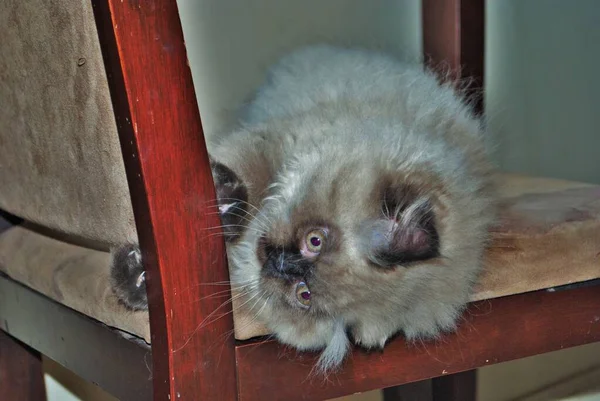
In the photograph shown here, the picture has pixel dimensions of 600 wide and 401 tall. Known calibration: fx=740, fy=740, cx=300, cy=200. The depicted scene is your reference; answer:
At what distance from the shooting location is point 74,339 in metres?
1.04

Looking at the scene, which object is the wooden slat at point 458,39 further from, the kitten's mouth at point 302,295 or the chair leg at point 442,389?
the kitten's mouth at point 302,295

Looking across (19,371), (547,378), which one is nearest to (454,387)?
(547,378)

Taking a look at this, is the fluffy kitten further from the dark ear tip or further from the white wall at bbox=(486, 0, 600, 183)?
the white wall at bbox=(486, 0, 600, 183)

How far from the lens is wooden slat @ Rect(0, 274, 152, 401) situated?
0.88 metres

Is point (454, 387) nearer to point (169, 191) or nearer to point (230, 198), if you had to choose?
point (230, 198)

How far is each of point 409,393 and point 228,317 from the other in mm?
965

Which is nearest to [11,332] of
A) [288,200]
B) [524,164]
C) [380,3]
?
[288,200]

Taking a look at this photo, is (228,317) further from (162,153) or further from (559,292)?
(559,292)

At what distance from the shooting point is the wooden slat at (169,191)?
726mm

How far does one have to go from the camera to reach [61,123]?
0.90 metres

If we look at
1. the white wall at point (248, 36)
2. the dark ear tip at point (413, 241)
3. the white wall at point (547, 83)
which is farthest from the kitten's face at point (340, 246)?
the white wall at point (547, 83)

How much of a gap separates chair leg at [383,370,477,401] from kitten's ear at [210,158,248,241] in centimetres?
75

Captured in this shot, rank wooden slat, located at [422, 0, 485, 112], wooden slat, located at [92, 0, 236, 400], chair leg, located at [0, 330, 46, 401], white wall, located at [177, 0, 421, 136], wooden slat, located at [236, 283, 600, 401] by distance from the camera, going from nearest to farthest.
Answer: wooden slat, located at [92, 0, 236, 400]
wooden slat, located at [236, 283, 600, 401]
chair leg, located at [0, 330, 46, 401]
wooden slat, located at [422, 0, 485, 112]
white wall, located at [177, 0, 421, 136]

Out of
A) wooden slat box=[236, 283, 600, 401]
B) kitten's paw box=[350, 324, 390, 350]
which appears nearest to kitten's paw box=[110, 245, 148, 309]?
wooden slat box=[236, 283, 600, 401]
